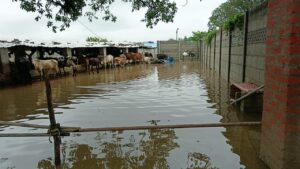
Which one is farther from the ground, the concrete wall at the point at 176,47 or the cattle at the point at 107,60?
the concrete wall at the point at 176,47

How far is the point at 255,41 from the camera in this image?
28.0 ft

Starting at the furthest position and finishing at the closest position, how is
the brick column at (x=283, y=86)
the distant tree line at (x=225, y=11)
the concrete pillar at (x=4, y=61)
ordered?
the distant tree line at (x=225, y=11) → the concrete pillar at (x=4, y=61) → the brick column at (x=283, y=86)

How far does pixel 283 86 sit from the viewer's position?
373 centimetres

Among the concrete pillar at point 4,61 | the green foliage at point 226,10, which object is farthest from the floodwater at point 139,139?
the green foliage at point 226,10

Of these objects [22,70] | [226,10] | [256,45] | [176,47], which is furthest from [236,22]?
[226,10]

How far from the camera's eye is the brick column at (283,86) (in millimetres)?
3549

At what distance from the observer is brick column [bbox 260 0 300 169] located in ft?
11.6

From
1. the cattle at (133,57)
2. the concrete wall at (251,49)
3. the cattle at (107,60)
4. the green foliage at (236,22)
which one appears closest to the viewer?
the concrete wall at (251,49)

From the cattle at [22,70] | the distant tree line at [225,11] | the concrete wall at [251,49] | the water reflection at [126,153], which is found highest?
the distant tree line at [225,11]

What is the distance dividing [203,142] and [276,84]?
6.73 feet

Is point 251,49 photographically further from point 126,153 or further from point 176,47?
point 176,47

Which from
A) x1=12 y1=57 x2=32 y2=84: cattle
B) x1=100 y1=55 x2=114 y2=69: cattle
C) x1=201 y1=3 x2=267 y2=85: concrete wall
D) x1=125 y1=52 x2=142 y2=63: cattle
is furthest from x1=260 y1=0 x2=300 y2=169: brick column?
x1=125 y1=52 x2=142 y2=63: cattle

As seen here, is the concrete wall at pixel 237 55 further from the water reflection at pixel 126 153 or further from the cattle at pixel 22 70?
the cattle at pixel 22 70

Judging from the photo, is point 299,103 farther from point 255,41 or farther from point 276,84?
point 255,41
